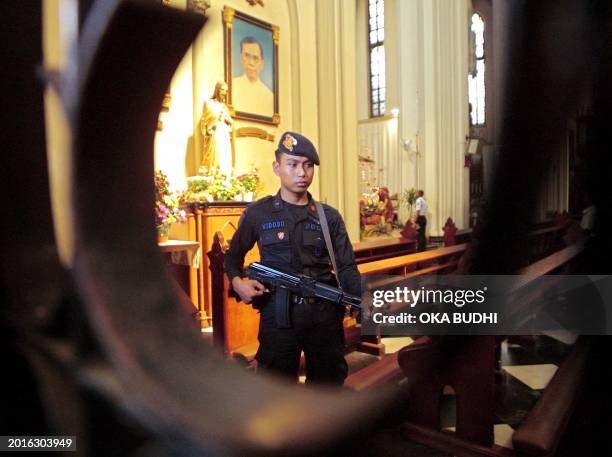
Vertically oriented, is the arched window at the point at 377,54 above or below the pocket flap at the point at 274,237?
above

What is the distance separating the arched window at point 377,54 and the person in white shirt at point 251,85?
10190 millimetres

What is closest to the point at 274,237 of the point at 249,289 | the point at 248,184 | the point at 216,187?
the point at 249,289

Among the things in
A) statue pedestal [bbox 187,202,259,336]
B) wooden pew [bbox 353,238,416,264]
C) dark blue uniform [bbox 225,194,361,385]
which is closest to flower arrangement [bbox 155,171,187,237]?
statue pedestal [bbox 187,202,259,336]

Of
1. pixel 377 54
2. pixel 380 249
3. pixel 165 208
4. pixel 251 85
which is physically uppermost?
pixel 377 54

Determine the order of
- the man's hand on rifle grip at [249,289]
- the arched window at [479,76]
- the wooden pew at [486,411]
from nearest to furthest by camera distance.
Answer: the arched window at [479,76] < the wooden pew at [486,411] < the man's hand on rifle grip at [249,289]

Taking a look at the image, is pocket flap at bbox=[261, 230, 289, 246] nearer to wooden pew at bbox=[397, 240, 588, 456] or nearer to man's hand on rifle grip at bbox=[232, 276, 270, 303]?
man's hand on rifle grip at bbox=[232, 276, 270, 303]

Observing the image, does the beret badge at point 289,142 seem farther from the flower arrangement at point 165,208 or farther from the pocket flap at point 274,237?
the flower arrangement at point 165,208

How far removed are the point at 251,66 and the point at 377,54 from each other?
11054 mm

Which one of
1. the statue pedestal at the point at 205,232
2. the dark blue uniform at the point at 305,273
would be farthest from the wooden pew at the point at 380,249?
the dark blue uniform at the point at 305,273

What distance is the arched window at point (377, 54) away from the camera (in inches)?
637

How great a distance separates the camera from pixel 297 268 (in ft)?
5.95

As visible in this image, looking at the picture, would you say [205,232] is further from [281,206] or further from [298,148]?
[298,148]

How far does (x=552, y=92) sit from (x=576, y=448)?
1962 mm

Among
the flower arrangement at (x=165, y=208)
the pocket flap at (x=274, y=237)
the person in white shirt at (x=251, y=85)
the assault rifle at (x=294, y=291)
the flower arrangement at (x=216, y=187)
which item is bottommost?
the assault rifle at (x=294, y=291)
